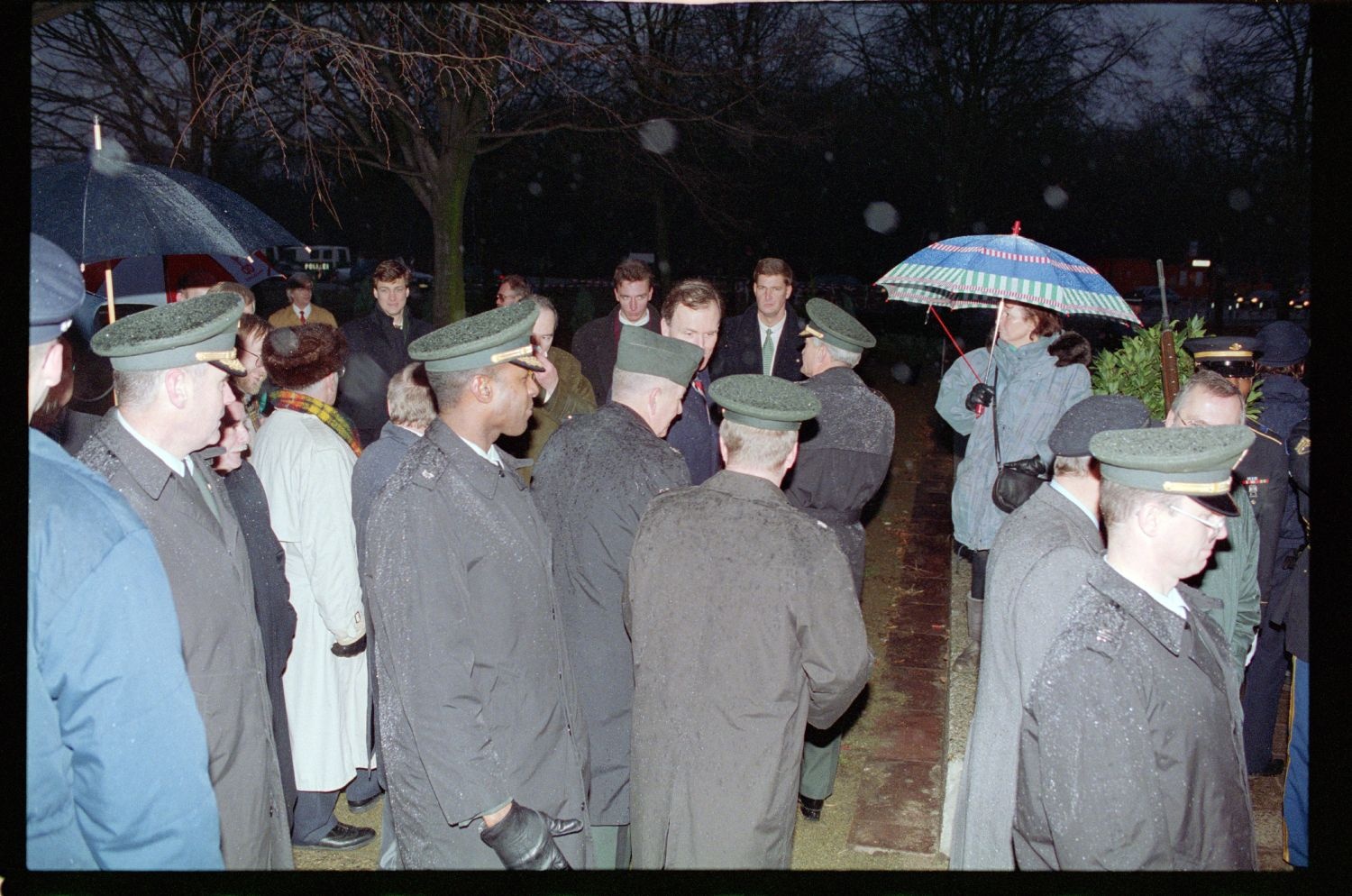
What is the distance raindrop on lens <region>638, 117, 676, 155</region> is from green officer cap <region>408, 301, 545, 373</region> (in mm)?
10649

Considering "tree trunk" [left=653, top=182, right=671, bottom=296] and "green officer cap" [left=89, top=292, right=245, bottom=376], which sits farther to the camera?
"tree trunk" [left=653, top=182, right=671, bottom=296]

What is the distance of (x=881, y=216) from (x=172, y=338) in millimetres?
33205

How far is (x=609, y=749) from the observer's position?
342 cm

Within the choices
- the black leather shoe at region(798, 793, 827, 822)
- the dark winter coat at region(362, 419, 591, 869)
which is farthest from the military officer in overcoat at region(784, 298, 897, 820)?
the dark winter coat at region(362, 419, 591, 869)

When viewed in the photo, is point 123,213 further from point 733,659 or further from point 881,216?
point 881,216

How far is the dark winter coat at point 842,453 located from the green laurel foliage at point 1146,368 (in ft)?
6.12

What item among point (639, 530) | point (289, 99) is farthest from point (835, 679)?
point (289, 99)

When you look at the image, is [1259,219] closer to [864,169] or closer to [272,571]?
[864,169]

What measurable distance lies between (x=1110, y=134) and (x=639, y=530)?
77.4 ft

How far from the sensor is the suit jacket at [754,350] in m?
6.43

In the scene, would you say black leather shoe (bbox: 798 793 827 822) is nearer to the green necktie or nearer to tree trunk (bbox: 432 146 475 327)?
the green necktie

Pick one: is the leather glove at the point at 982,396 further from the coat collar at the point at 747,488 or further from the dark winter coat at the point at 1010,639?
the coat collar at the point at 747,488

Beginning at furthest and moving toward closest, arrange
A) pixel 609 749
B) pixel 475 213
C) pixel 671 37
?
pixel 475 213
pixel 671 37
pixel 609 749

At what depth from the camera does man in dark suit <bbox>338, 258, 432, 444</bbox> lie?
686 cm
